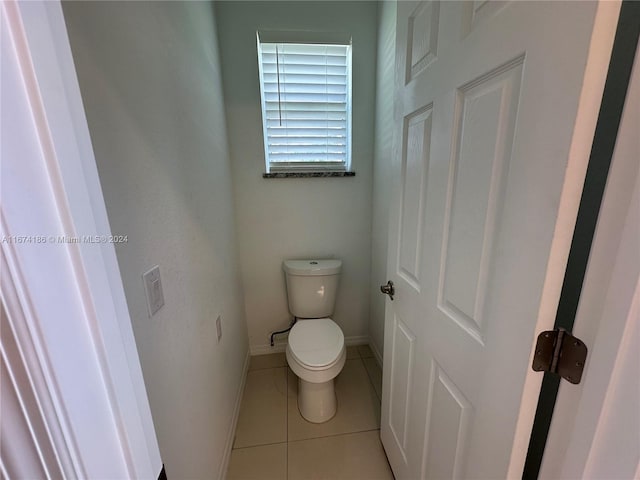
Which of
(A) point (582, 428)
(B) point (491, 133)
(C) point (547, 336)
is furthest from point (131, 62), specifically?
(A) point (582, 428)

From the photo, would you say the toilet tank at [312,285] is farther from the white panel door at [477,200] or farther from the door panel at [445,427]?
the door panel at [445,427]

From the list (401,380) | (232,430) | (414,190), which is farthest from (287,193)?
(232,430)

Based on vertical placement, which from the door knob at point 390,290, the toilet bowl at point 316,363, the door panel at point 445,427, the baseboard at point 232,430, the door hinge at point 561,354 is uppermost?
the door hinge at point 561,354

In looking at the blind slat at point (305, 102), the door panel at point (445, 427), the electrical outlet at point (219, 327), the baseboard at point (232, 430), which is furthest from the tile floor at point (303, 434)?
the blind slat at point (305, 102)

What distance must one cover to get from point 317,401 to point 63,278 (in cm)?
151

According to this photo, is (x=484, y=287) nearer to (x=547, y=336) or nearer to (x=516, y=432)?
(x=547, y=336)

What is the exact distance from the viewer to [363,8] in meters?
1.62

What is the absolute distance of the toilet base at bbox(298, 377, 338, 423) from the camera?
1.53 metres

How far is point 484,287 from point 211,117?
1.39 meters

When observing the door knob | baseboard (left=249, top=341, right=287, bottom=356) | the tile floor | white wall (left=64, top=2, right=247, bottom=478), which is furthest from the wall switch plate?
baseboard (left=249, top=341, right=287, bottom=356)

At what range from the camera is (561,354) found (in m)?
0.50

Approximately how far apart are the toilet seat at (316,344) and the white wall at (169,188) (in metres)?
0.39

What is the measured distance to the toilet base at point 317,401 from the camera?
153 centimetres

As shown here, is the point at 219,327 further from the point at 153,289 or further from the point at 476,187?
the point at 476,187
